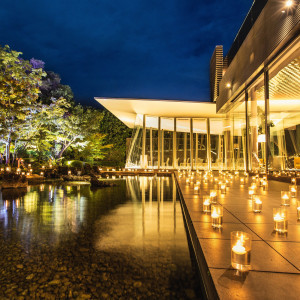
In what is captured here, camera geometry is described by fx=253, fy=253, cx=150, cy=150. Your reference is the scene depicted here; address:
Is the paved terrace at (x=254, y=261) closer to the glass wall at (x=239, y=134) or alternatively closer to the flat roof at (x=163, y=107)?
the glass wall at (x=239, y=134)

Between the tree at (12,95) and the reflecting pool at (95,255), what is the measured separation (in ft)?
28.9

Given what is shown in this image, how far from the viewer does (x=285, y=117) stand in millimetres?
9078

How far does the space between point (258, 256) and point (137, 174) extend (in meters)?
15.0

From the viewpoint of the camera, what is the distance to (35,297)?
193 cm

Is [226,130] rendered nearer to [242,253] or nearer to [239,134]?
[239,134]

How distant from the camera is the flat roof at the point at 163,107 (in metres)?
15.2

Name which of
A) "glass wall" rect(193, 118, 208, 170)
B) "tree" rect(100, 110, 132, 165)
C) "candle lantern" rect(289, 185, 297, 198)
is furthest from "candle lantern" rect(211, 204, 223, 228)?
"tree" rect(100, 110, 132, 165)

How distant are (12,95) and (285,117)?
11.9 metres

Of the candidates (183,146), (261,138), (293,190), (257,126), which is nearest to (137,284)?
(293,190)

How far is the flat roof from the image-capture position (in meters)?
15.2

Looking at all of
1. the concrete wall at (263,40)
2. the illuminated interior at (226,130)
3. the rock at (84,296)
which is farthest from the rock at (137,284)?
the illuminated interior at (226,130)

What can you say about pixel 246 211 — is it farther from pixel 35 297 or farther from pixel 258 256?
pixel 35 297

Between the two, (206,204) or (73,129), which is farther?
(73,129)

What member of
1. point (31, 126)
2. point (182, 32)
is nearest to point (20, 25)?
point (182, 32)
